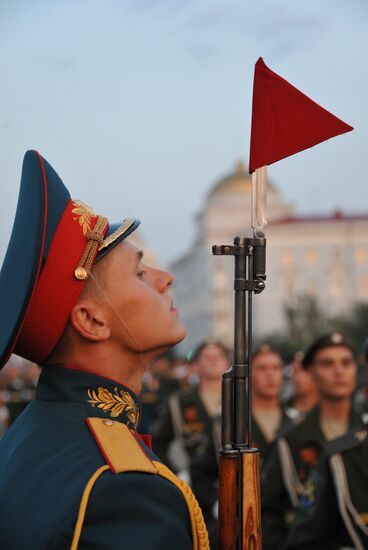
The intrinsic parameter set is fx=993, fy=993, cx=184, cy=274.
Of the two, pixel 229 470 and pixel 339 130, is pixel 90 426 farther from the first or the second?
pixel 339 130

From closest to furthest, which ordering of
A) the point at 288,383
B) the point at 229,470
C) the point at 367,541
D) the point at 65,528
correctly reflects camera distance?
1. the point at 65,528
2. the point at 229,470
3. the point at 367,541
4. the point at 288,383

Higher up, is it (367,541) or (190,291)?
(190,291)

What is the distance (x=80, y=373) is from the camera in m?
2.13

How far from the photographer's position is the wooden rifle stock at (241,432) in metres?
2.08

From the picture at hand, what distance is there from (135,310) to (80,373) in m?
0.18

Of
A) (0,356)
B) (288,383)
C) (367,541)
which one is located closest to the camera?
(0,356)

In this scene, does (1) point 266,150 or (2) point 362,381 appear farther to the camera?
(2) point 362,381

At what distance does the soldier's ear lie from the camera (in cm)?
211

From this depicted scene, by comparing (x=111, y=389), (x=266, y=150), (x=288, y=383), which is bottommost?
(x=111, y=389)

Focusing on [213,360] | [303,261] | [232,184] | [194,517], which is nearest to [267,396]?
[213,360]

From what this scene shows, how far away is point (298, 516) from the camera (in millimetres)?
4203

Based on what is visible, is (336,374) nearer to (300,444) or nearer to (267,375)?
(300,444)

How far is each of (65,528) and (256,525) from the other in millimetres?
470

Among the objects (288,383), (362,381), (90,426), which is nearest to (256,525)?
(90,426)
